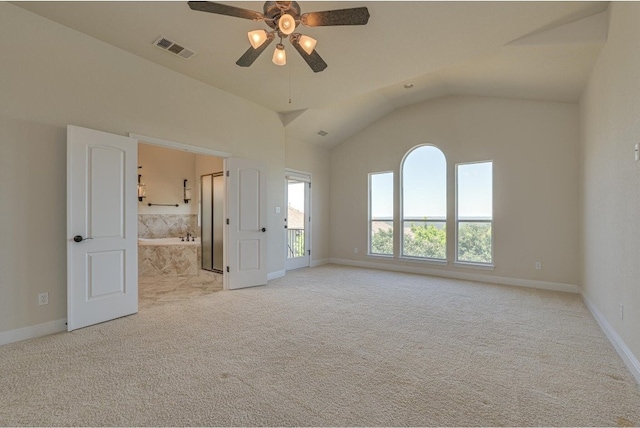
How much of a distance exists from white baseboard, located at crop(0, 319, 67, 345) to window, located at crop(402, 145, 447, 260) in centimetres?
569

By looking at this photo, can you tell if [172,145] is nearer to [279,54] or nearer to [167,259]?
[279,54]

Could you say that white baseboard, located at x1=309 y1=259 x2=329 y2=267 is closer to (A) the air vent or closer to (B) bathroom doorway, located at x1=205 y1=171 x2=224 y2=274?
(B) bathroom doorway, located at x1=205 y1=171 x2=224 y2=274

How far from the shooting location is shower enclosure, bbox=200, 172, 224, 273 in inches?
248

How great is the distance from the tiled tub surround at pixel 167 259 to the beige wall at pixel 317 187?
268 cm

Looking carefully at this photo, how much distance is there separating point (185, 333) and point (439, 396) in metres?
2.42

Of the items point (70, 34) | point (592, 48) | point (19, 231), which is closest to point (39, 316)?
point (19, 231)

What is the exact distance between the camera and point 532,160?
5.11m

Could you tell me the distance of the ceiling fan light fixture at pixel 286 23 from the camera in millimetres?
2516

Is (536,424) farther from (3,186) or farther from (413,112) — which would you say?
(413,112)

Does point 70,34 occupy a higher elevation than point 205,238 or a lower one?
higher

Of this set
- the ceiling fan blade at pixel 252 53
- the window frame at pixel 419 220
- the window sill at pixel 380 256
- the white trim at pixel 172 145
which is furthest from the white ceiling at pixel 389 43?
the window sill at pixel 380 256

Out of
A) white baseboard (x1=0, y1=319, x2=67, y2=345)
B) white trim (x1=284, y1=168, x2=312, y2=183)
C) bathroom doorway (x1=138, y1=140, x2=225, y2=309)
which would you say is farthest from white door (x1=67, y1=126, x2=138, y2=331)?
white trim (x1=284, y1=168, x2=312, y2=183)

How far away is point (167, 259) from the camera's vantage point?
6.21 meters

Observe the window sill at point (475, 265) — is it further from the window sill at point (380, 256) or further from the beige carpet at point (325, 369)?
the beige carpet at point (325, 369)
